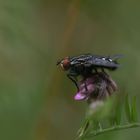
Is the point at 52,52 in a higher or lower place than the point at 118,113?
higher

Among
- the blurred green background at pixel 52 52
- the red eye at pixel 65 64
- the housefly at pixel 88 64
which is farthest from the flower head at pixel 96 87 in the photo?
the blurred green background at pixel 52 52

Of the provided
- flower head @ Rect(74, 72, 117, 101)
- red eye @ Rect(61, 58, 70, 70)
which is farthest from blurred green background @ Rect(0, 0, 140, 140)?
flower head @ Rect(74, 72, 117, 101)

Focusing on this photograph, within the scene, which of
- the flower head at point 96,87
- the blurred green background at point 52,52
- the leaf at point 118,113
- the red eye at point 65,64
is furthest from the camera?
the blurred green background at point 52,52

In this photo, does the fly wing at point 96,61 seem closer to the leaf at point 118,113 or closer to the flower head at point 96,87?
the flower head at point 96,87

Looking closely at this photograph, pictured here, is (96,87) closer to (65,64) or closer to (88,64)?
(88,64)

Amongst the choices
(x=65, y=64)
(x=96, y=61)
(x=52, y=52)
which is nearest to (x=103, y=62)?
(x=96, y=61)

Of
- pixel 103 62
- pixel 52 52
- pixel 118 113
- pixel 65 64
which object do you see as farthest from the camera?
pixel 52 52
